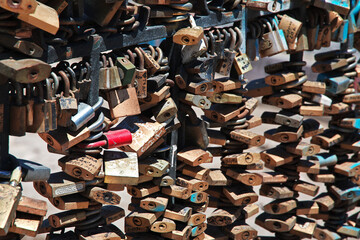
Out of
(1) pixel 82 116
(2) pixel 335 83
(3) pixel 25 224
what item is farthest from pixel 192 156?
(2) pixel 335 83

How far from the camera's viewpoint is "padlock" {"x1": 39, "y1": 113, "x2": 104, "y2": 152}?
223cm

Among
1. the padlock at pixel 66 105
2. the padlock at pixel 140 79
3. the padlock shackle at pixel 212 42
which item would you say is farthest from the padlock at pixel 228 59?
the padlock at pixel 66 105

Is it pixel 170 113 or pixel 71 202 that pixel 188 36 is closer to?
pixel 170 113

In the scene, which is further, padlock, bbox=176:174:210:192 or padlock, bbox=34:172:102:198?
padlock, bbox=176:174:210:192

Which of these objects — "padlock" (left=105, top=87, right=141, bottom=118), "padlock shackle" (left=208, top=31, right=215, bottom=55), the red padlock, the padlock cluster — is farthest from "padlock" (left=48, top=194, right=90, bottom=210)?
"padlock shackle" (left=208, top=31, right=215, bottom=55)

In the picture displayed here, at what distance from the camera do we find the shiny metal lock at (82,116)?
2234mm

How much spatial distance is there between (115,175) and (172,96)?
2.20 ft

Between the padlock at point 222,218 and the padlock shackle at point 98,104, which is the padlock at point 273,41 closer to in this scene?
the padlock at point 222,218

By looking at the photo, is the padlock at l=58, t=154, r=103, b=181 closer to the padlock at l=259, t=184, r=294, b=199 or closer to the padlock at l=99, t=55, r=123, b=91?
the padlock at l=99, t=55, r=123, b=91

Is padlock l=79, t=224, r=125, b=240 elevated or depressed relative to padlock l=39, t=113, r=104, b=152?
depressed

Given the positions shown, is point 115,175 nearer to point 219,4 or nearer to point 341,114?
point 219,4

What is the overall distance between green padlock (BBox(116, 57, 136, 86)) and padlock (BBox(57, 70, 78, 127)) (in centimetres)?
30

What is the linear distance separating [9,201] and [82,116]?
1.55 feet

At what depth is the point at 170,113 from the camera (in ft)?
9.29
